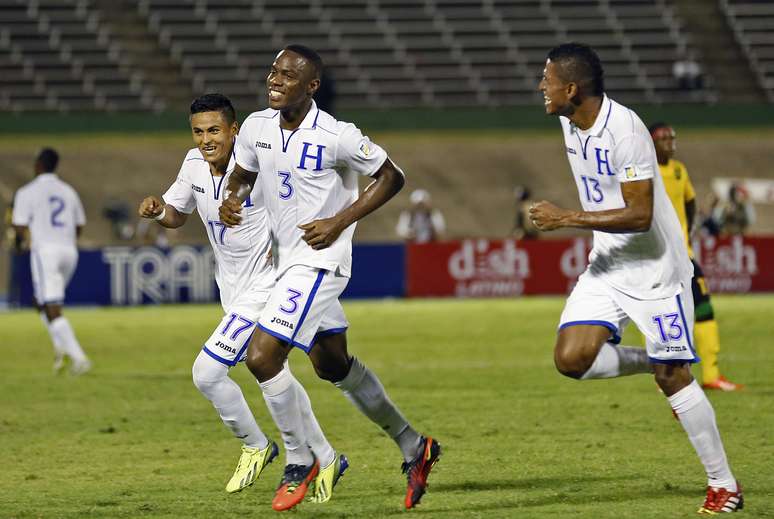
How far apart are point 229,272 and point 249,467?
127cm

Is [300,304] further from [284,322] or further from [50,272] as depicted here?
[50,272]

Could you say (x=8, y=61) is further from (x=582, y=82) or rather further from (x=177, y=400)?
(x=582, y=82)

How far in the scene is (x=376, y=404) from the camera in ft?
25.6

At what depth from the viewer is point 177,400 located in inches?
500

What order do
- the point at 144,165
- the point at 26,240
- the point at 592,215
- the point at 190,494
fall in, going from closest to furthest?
the point at 592,215 < the point at 190,494 < the point at 26,240 < the point at 144,165

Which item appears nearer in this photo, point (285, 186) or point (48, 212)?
point (285, 186)

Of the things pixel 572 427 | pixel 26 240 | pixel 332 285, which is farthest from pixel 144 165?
pixel 332 285

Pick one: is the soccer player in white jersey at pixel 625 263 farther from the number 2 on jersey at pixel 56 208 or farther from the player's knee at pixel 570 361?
the number 2 on jersey at pixel 56 208

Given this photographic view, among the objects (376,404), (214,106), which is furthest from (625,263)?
Result: (214,106)

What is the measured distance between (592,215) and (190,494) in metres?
2.86

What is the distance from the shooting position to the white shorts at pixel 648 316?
6.98 m

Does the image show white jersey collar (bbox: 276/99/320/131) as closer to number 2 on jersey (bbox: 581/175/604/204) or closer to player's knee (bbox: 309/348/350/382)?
player's knee (bbox: 309/348/350/382)

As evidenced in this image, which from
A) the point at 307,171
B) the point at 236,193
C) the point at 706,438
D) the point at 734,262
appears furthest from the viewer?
the point at 734,262

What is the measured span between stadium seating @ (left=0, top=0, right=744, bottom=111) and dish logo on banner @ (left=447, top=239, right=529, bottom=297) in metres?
9.36
